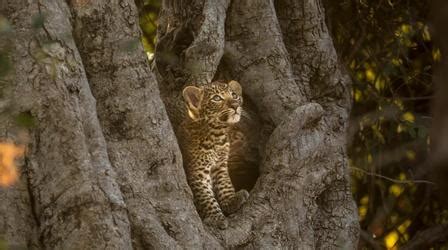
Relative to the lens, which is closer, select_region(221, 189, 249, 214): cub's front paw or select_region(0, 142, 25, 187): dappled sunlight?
select_region(0, 142, 25, 187): dappled sunlight

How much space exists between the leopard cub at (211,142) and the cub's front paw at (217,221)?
159 mm

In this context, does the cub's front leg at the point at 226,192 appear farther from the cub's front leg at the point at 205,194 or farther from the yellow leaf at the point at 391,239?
the yellow leaf at the point at 391,239

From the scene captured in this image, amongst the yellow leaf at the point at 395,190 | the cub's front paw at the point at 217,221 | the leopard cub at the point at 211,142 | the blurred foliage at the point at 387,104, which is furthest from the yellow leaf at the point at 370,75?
the cub's front paw at the point at 217,221

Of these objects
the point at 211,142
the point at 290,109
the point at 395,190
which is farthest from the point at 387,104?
the point at 211,142

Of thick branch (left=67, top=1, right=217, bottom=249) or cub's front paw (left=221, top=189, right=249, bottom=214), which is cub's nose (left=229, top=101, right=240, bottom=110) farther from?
thick branch (left=67, top=1, right=217, bottom=249)

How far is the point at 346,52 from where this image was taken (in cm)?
979

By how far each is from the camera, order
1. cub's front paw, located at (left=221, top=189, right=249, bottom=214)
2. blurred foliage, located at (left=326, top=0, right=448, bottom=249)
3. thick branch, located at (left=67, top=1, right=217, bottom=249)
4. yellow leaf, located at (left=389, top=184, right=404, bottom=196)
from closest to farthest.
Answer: thick branch, located at (left=67, top=1, right=217, bottom=249), cub's front paw, located at (left=221, top=189, right=249, bottom=214), blurred foliage, located at (left=326, top=0, right=448, bottom=249), yellow leaf, located at (left=389, top=184, right=404, bottom=196)

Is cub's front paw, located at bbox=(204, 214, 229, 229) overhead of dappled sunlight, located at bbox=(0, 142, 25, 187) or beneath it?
beneath

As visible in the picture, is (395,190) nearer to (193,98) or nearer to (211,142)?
(211,142)

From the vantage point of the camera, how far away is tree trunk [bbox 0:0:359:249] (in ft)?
15.0

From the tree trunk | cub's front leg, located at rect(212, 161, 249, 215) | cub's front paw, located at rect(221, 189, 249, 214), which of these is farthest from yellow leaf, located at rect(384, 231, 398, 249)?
cub's front paw, located at rect(221, 189, 249, 214)

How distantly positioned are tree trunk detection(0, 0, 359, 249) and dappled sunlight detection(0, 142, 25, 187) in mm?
71

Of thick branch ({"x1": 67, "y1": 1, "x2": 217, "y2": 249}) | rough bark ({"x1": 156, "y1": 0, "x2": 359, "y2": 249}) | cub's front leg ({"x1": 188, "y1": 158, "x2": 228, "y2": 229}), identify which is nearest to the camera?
thick branch ({"x1": 67, "y1": 1, "x2": 217, "y2": 249})

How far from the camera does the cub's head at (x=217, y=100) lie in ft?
21.3
